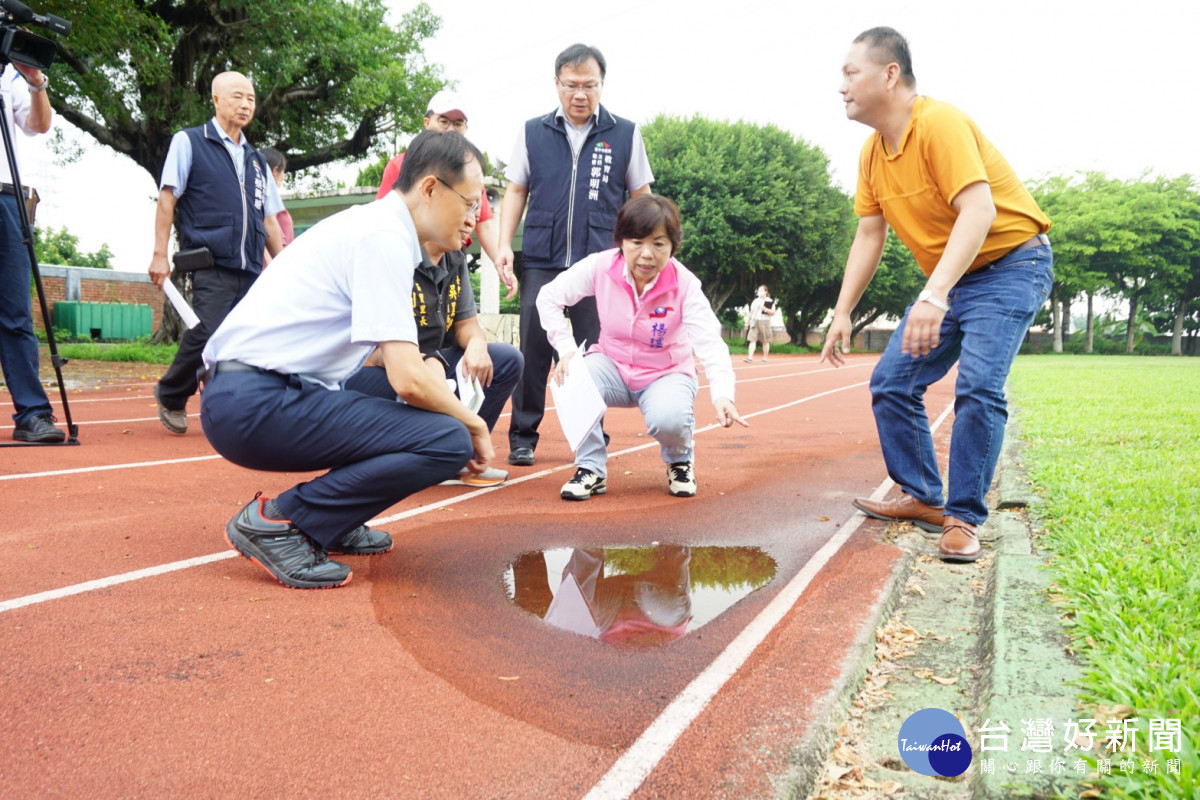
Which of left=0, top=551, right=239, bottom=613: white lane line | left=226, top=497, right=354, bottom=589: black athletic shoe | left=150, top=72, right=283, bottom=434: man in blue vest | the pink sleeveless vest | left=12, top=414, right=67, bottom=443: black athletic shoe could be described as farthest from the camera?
left=150, top=72, right=283, bottom=434: man in blue vest

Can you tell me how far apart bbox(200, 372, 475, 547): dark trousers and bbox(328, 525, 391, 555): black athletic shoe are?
14.9 inches

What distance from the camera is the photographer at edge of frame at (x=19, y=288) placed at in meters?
4.98

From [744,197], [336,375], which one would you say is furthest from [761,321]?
[336,375]

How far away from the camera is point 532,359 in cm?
540

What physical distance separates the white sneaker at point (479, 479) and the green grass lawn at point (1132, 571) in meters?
2.66

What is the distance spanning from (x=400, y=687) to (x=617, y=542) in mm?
1535

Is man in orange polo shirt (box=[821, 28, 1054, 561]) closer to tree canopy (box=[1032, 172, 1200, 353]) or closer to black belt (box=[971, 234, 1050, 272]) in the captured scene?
black belt (box=[971, 234, 1050, 272])

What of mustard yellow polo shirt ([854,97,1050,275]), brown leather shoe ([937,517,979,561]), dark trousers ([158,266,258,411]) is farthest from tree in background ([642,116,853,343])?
brown leather shoe ([937,517,979,561])

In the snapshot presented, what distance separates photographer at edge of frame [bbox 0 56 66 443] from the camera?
16.3ft

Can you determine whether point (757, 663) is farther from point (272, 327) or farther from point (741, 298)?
point (741, 298)

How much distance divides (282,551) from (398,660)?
795 millimetres

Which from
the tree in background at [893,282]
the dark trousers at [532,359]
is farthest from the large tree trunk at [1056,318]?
the dark trousers at [532,359]

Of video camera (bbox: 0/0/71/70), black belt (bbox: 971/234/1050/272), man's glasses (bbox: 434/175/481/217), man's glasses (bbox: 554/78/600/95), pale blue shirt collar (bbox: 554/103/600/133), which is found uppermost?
video camera (bbox: 0/0/71/70)

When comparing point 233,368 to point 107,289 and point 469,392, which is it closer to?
point 469,392
